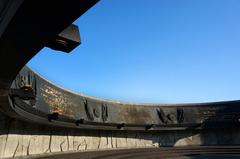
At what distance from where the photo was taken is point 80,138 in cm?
3222

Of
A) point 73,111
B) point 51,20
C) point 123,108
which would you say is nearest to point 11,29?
point 51,20

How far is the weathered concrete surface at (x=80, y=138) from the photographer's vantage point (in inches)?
845

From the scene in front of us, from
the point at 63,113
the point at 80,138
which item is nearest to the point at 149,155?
the point at 63,113

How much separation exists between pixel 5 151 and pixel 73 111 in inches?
427

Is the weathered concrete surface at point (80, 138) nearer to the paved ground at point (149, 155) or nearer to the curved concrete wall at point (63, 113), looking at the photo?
the curved concrete wall at point (63, 113)

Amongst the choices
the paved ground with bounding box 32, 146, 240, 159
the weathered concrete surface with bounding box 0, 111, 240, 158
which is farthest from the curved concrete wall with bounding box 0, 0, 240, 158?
the paved ground with bounding box 32, 146, 240, 159

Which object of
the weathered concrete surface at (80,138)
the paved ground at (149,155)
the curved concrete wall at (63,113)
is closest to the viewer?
the curved concrete wall at (63,113)

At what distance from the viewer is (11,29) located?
577cm

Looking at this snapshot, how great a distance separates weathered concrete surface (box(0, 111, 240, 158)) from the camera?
2147cm

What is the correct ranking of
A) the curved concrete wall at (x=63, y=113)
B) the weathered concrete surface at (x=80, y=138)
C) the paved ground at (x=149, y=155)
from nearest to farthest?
the curved concrete wall at (x=63, y=113) < the weathered concrete surface at (x=80, y=138) < the paved ground at (x=149, y=155)

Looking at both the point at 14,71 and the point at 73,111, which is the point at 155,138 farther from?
the point at 14,71

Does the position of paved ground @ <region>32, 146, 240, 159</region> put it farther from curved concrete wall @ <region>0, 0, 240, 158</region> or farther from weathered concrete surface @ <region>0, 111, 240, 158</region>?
curved concrete wall @ <region>0, 0, 240, 158</region>

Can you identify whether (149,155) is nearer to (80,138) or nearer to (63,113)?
(63,113)

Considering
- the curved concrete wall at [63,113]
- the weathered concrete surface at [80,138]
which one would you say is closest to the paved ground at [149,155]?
the weathered concrete surface at [80,138]
